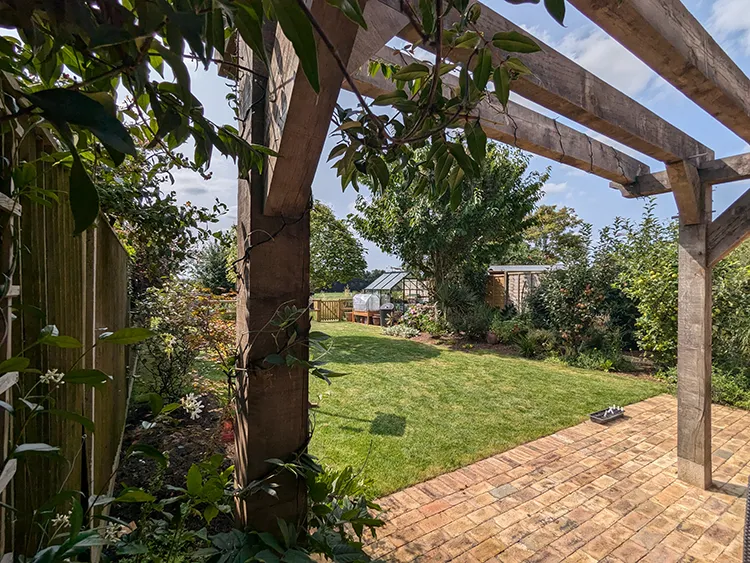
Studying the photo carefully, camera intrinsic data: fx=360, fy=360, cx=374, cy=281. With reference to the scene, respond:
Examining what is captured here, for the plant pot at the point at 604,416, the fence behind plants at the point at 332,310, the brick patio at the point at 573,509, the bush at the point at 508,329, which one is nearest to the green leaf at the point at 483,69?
the brick patio at the point at 573,509

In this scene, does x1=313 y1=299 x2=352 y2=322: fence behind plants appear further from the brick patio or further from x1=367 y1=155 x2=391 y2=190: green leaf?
x1=367 y1=155 x2=391 y2=190: green leaf

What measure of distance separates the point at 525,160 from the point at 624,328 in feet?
13.4

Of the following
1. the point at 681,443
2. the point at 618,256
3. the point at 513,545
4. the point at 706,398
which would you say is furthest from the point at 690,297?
the point at 618,256

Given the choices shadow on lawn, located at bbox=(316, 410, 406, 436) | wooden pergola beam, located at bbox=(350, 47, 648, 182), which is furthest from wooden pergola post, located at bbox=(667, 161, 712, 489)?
shadow on lawn, located at bbox=(316, 410, 406, 436)

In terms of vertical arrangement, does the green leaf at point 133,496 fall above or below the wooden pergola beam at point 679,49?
below

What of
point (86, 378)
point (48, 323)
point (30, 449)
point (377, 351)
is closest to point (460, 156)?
point (86, 378)

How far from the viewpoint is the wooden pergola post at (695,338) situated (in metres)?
2.46

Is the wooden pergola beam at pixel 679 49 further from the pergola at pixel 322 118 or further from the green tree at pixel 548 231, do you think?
the green tree at pixel 548 231

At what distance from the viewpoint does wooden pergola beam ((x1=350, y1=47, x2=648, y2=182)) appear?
148 centimetres

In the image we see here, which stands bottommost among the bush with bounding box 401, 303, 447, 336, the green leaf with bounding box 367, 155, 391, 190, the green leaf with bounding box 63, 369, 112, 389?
the bush with bounding box 401, 303, 447, 336

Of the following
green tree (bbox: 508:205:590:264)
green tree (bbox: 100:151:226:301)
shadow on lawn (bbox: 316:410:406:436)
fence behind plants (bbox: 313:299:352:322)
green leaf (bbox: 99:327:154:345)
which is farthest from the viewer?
green tree (bbox: 508:205:590:264)

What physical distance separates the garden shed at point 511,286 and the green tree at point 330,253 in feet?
11.1

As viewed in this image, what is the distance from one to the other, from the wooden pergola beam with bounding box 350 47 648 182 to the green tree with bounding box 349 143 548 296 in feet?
16.8

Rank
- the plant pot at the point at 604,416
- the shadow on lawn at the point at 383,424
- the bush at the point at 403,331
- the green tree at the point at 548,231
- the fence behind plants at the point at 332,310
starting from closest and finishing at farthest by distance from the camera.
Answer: the shadow on lawn at the point at 383,424 → the plant pot at the point at 604,416 → the bush at the point at 403,331 → the fence behind plants at the point at 332,310 → the green tree at the point at 548,231
